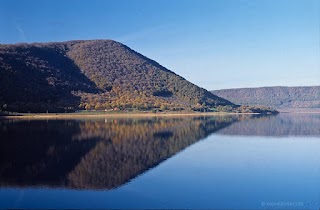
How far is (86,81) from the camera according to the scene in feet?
497

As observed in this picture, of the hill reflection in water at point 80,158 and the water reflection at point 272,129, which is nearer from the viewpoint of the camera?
the hill reflection in water at point 80,158

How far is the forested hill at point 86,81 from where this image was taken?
109 metres

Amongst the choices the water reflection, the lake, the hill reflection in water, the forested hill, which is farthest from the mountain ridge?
the lake

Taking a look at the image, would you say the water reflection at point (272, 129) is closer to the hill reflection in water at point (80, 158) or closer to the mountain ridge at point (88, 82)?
the hill reflection in water at point (80, 158)

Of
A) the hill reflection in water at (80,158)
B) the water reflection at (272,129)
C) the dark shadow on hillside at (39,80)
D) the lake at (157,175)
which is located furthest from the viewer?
the dark shadow on hillside at (39,80)

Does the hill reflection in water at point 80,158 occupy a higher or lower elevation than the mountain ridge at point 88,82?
lower

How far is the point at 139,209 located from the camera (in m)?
16.2

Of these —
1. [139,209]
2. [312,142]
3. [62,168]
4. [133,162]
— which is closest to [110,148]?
[133,162]

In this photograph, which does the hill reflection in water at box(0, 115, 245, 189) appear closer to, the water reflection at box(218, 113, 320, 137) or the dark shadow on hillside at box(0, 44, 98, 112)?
the water reflection at box(218, 113, 320, 137)

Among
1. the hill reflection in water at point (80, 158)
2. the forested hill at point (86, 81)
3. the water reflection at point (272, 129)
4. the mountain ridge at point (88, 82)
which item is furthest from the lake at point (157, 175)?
the mountain ridge at point (88, 82)

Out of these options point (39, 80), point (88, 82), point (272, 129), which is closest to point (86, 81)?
point (88, 82)

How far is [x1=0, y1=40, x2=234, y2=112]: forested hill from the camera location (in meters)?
109

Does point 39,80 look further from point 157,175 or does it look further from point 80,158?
point 157,175

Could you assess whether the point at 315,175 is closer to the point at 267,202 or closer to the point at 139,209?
the point at 267,202
